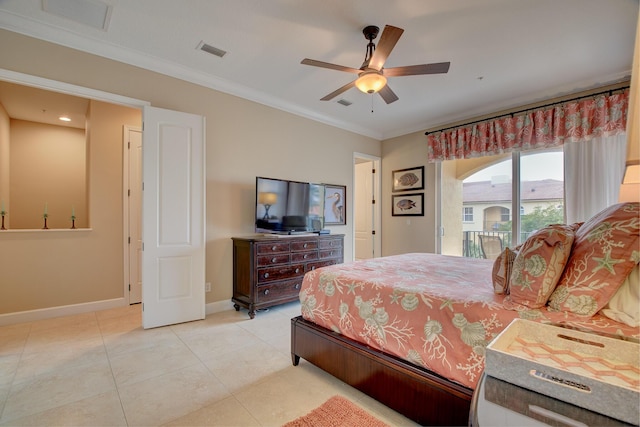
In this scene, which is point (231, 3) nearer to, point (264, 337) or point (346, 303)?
point (346, 303)

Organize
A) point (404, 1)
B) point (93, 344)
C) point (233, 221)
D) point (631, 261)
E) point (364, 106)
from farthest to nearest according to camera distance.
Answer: point (364, 106)
point (233, 221)
point (93, 344)
point (404, 1)
point (631, 261)

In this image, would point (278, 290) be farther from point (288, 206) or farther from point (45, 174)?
point (45, 174)

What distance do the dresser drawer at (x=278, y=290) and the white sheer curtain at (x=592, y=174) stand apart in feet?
11.6

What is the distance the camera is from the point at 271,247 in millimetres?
3459

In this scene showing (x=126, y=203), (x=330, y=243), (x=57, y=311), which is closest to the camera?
(x=57, y=311)

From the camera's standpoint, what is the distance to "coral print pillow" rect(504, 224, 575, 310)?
4.17 ft

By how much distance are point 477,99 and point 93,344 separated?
5322 mm

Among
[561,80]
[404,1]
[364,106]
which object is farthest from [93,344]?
[561,80]

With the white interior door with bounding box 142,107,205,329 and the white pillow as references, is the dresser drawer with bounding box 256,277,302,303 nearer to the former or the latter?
the white interior door with bounding box 142,107,205,329

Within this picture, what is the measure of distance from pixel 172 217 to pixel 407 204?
12.9ft

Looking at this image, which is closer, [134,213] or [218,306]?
[218,306]

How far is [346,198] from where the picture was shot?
5.14 metres

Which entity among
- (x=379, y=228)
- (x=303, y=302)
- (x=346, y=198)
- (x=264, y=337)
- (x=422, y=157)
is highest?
(x=422, y=157)

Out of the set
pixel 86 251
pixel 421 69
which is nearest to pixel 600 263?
pixel 421 69
